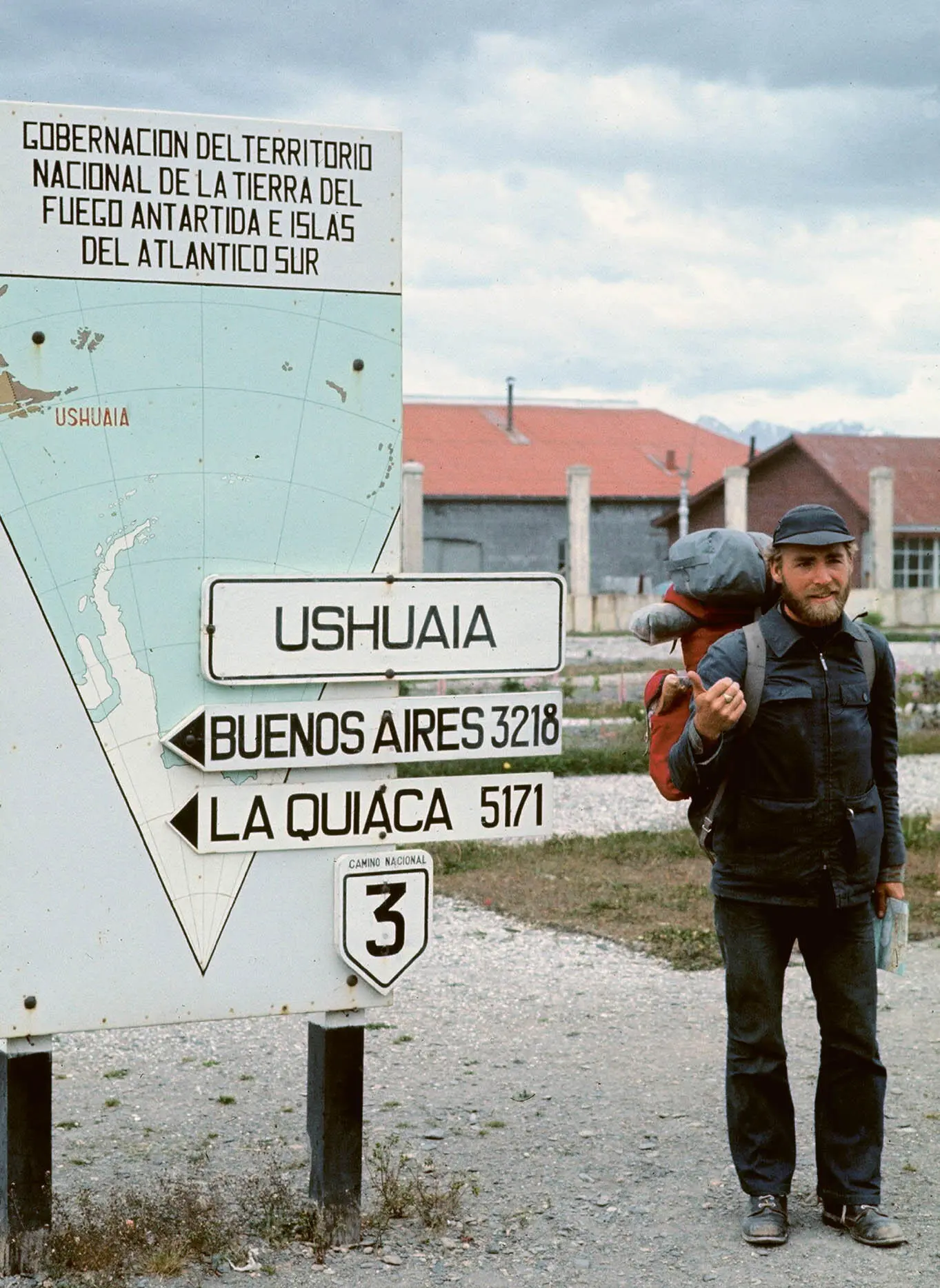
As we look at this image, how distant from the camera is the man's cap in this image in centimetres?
464

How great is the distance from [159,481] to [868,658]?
198 cm

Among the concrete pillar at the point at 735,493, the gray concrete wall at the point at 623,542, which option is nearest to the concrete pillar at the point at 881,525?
the concrete pillar at the point at 735,493

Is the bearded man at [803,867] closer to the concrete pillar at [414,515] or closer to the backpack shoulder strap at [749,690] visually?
the backpack shoulder strap at [749,690]

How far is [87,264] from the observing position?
4.24 meters

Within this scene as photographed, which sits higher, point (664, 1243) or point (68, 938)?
point (68, 938)

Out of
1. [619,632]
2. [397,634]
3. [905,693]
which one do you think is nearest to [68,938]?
[397,634]

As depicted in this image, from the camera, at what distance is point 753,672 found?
4660 mm

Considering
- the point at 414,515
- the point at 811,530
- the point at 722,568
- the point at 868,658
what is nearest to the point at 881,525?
the point at 414,515

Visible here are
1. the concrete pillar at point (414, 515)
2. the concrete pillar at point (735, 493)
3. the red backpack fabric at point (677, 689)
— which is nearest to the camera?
the red backpack fabric at point (677, 689)

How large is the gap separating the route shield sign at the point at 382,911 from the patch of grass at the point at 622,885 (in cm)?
359

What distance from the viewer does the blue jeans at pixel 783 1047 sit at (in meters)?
4.68

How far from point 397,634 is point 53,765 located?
95cm

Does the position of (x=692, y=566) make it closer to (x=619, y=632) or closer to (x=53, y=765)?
(x=53, y=765)

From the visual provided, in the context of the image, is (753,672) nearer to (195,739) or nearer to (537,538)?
(195,739)
